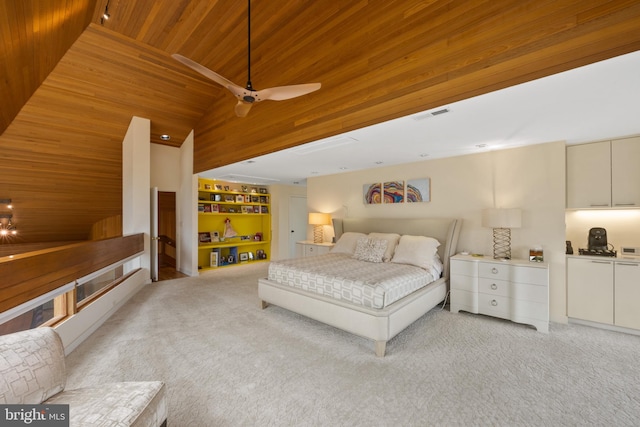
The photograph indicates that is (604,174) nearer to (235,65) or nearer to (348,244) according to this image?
(348,244)

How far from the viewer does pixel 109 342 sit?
2664mm

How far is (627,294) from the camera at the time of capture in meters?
2.79

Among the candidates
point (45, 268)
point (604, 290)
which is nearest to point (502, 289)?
point (604, 290)

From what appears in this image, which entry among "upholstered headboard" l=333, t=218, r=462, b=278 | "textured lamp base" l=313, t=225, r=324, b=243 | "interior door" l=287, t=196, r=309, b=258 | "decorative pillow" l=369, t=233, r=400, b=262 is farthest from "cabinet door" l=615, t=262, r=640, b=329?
"interior door" l=287, t=196, r=309, b=258

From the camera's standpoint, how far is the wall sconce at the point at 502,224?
3191 millimetres

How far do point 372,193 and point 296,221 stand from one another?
3.46 metres

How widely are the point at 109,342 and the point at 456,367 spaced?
3374 millimetres

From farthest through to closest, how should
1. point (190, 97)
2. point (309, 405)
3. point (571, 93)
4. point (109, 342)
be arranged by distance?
1. point (190, 97)
2. point (109, 342)
3. point (571, 93)
4. point (309, 405)

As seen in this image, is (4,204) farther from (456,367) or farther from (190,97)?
(456,367)

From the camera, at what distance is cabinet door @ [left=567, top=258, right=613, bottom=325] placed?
2896mm

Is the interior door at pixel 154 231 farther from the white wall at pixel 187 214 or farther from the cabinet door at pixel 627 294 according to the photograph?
the cabinet door at pixel 627 294

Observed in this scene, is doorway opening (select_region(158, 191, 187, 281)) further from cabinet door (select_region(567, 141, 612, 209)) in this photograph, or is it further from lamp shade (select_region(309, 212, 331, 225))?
cabinet door (select_region(567, 141, 612, 209))

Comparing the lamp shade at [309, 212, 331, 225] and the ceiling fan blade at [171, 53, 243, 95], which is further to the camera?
the lamp shade at [309, 212, 331, 225]

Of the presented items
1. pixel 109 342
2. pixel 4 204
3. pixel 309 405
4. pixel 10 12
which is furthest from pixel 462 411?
pixel 4 204
